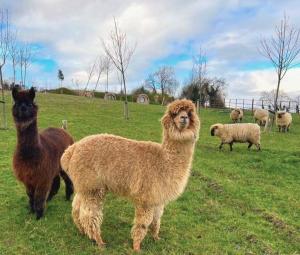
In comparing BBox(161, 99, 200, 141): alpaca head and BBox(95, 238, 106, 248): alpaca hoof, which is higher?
BBox(161, 99, 200, 141): alpaca head

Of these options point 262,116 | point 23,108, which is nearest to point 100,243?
point 23,108

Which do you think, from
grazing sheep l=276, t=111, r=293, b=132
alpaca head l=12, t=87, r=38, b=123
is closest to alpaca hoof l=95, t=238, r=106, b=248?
alpaca head l=12, t=87, r=38, b=123

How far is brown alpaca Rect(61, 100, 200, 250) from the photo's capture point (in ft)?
20.3

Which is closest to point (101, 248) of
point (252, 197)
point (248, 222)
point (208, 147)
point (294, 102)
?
point (248, 222)

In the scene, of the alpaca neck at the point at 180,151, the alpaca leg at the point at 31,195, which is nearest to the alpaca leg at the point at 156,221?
the alpaca neck at the point at 180,151

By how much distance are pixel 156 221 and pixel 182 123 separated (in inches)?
70.2

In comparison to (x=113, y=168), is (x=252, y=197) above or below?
below

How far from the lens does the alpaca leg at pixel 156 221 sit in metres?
6.60

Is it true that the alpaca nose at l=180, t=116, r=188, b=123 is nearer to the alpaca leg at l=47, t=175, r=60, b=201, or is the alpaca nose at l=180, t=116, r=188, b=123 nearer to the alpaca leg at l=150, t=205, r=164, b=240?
the alpaca leg at l=150, t=205, r=164, b=240

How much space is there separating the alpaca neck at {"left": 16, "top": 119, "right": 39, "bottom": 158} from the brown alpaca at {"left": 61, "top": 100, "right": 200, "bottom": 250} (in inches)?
48.5

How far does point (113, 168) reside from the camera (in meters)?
6.25

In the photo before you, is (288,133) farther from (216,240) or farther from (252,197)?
(216,240)

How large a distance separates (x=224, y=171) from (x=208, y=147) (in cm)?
584

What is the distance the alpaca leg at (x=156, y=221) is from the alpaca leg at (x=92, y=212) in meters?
0.88
